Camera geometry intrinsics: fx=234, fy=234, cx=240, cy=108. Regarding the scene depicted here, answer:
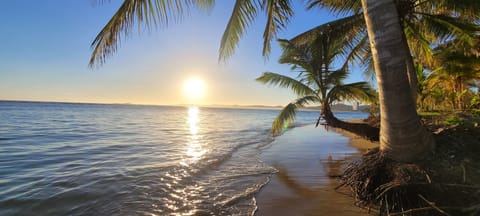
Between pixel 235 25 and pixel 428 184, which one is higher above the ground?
pixel 235 25

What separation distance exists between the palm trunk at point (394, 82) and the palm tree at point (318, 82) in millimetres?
2869

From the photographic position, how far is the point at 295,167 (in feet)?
19.5

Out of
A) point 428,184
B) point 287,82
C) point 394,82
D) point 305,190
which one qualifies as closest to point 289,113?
point 287,82

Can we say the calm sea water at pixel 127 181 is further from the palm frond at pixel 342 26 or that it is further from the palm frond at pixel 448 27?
the palm frond at pixel 448 27

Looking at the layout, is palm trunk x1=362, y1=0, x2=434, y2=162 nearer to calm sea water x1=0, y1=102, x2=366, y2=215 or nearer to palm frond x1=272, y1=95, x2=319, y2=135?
calm sea water x1=0, y1=102, x2=366, y2=215

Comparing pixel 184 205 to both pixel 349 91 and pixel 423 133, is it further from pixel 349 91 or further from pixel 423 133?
pixel 349 91

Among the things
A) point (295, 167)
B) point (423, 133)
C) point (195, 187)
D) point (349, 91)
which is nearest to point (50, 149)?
point (195, 187)

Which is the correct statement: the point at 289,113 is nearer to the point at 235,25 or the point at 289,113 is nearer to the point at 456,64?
the point at 235,25

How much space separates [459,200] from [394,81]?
147 centimetres

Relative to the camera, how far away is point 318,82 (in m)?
6.23

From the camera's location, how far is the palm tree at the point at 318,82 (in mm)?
6082

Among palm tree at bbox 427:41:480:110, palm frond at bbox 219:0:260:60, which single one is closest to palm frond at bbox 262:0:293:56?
palm frond at bbox 219:0:260:60

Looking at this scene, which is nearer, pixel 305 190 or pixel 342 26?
pixel 305 190

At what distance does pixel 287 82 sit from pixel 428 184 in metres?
4.28
